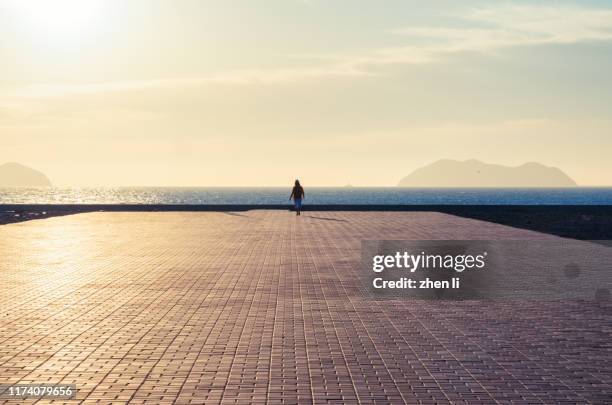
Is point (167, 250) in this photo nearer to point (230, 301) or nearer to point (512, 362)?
point (230, 301)

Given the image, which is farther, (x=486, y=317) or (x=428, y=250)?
(x=428, y=250)

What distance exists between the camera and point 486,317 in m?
9.66

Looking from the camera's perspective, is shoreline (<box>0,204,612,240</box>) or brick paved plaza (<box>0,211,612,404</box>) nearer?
brick paved plaza (<box>0,211,612,404</box>)

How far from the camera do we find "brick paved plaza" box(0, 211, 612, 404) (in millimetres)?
6336

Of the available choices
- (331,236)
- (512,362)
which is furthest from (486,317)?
(331,236)

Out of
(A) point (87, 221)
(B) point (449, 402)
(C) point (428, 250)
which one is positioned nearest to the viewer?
(B) point (449, 402)

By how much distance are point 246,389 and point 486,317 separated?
4438mm

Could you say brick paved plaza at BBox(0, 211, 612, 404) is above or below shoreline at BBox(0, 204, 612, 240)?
below

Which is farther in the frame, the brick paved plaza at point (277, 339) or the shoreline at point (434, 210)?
the shoreline at point (434, 210)

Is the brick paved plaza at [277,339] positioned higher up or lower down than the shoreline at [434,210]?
lower down

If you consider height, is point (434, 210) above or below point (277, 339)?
above

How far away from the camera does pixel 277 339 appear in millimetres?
8234

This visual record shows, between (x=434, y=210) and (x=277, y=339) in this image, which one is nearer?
(x=277, y=339)

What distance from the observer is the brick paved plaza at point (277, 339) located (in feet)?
20.8
